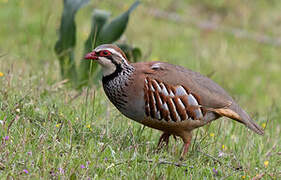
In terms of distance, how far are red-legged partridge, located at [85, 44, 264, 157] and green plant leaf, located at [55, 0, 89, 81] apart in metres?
2.18

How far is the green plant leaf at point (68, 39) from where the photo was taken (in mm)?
7023

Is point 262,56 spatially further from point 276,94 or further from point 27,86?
point 27,86

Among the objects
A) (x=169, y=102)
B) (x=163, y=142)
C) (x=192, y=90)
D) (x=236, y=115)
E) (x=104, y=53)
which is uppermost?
(x=104, y=53)

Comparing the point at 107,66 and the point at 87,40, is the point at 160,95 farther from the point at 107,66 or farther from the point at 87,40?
the point at 87,40

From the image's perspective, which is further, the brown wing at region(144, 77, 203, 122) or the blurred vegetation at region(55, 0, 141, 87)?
the blurred vegetation at region(55, 0, 141, 87)

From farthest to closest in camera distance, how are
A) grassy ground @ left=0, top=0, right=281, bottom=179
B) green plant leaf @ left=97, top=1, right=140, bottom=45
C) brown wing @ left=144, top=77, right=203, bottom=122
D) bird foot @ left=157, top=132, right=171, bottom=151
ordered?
green plant leaf @ left=97, top=1, right=140, bottom=45 → bird foot @ left=157, top=132, right=171, bottom=151 → brown wing @ left=144, top=77, right=203, bottom=122 → grassy ground @ left=0, top=0, right=281, bottom=179

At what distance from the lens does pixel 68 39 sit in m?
7.30

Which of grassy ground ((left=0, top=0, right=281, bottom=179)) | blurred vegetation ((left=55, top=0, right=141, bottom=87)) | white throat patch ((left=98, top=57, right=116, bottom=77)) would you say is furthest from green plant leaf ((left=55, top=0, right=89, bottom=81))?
white throat patch ((left=98, top=57, right=116, bottom=77))

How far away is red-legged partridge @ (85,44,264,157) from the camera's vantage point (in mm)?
4805

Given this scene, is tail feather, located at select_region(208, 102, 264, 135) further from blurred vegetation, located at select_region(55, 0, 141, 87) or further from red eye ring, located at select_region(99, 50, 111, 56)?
blurred vegetation, located at select_region(55, 0, 141, 87)

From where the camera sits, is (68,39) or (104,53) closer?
(104,53)

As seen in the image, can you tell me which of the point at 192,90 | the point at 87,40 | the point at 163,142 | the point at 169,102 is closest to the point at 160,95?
the point at 169,102

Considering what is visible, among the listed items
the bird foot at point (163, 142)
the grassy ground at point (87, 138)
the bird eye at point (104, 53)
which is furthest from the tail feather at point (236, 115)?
Result: the bird eye at point (104, 53)

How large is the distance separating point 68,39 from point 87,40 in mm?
308
